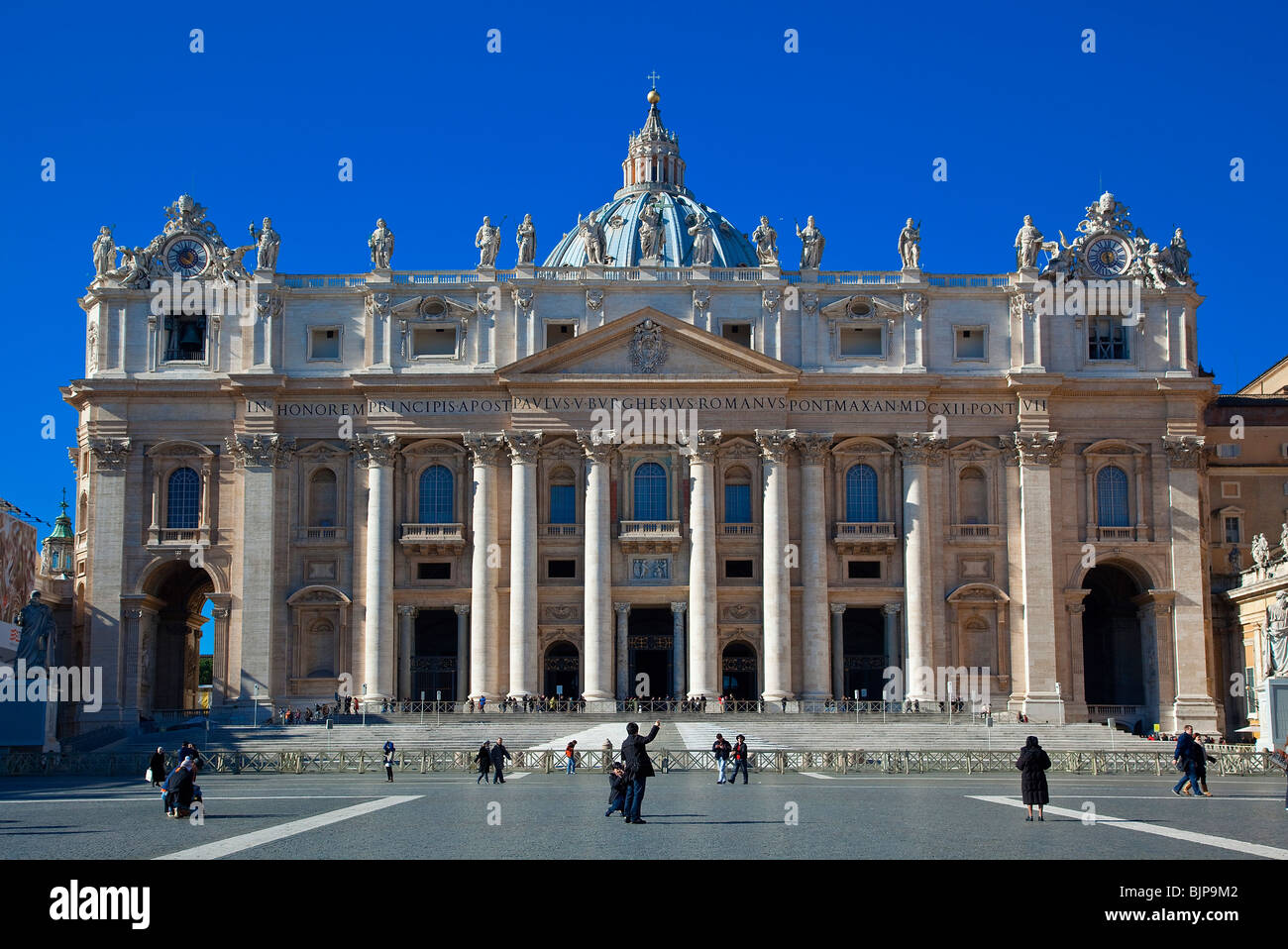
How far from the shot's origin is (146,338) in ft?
223

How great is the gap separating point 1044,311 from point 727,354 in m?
13.6

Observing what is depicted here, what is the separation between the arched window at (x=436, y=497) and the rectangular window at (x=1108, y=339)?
2768 cm

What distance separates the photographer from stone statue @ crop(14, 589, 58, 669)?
56.8 metres

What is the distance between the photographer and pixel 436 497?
221 feet

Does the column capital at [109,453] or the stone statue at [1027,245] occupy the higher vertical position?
the stone statue at [1027,245]

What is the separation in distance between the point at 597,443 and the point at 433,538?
25.7 ft

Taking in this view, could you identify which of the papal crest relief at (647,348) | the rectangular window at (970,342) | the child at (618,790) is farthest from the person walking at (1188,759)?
the rectangular window at (970,342)

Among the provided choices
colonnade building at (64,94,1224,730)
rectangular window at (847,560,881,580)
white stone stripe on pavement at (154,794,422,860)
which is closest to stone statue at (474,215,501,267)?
colonnade building at (64,94,1224,730)

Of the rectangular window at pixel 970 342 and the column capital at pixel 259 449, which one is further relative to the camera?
the rectangular window at pixel 970 342

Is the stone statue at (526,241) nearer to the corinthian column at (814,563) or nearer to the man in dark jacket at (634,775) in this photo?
the corinthian column at (814,563)

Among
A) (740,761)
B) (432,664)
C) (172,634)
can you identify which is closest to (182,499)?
(172,634)

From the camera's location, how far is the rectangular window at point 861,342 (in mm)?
67625

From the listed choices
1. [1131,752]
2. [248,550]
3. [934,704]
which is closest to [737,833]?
[1131,752]

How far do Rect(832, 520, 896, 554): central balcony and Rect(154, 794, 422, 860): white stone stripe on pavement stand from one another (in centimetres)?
3765
